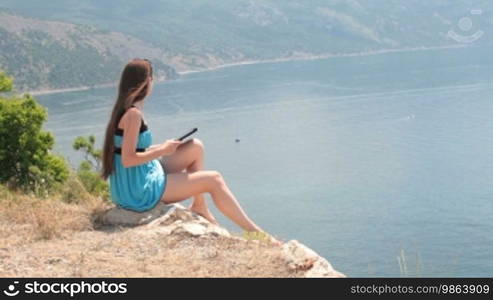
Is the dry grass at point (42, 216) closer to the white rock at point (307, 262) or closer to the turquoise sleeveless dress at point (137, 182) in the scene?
the turquoise sleeveless dress at point (137, 182)

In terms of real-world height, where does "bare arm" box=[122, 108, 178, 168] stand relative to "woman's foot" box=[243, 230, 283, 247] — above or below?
above

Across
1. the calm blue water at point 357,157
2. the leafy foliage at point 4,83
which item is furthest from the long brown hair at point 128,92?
the leafy foliage at point 4,83

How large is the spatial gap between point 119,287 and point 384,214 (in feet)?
149

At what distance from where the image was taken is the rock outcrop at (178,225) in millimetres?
4849

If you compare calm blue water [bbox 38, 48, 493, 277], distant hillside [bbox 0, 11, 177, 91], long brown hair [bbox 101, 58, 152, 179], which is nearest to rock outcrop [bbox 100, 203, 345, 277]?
long brown hair [bbox 101, 58, 152, 179]

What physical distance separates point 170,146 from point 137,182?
422 mm

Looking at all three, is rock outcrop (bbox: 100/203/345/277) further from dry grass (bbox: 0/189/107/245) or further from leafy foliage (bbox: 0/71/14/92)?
leafy foliage (bbox: 0/71/14/92)

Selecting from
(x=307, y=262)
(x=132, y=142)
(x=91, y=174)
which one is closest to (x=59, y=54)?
(x=91, y=174)

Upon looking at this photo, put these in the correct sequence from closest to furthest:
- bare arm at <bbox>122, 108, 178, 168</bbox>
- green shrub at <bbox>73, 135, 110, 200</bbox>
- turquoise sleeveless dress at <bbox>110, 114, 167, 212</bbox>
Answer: bare arm at <bbox>122, 108, 178, 168</bbox>, turquoise sleeveless dress at <bbox>110, 114, 167, 212</bbox>, green shrub at <bbox>73, 135, 110, 200</bbox>

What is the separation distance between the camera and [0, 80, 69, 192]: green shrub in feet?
55.2

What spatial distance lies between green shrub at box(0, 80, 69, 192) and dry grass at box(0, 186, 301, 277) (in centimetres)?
1081

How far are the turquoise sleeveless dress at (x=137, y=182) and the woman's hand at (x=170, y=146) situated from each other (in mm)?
143

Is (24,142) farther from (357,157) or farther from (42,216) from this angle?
(357,157)

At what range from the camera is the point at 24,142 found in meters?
17.9
